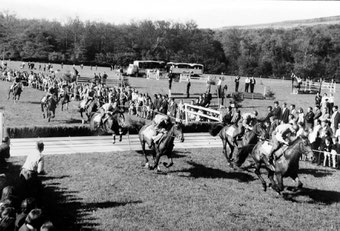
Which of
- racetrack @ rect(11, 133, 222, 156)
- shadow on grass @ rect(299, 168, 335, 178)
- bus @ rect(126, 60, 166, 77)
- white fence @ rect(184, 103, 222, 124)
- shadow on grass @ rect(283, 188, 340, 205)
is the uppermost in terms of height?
bus @ rect(126, 60, 166, 77)

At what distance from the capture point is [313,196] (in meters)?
12.9

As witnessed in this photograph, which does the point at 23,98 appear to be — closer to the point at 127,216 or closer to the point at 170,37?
the point at 127,216

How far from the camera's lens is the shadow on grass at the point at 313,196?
12473mm

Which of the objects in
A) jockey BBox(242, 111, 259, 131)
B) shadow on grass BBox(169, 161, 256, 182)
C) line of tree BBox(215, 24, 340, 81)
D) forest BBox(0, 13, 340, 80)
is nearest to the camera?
shadow on grass BBox(169, 161, 256, 182)

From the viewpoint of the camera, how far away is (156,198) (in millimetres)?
11922

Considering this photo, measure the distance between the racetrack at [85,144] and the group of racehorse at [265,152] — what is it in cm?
374

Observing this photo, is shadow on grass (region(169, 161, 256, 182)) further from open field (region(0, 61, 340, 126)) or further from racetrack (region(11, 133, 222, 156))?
open field (region(0, 61, 340, 126))

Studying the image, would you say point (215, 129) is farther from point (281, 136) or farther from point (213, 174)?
point (281, 136)

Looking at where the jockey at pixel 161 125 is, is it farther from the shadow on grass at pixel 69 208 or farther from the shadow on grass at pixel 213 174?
the shadow on grass at pixel 69 208

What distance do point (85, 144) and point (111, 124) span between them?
162 centimetres

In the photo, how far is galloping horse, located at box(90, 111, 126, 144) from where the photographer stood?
1838cm

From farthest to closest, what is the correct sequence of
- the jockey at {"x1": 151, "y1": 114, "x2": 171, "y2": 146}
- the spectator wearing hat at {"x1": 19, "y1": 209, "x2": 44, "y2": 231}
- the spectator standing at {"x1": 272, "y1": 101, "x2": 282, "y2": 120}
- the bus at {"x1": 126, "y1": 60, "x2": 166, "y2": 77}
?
1. the bus at {"x1": 126, "y1": 60, "x2": 166, "y2": 77}
2. the spectator standing at {"x1": 272, "y1": 101, "x2": 282, "y2": 120}
3. the jockey at {"x1": 151, "y1": 114, "x2": 171, "y2": 146}
4. the spectator wearing hat at {"x1": 19, "y1": 209, "x2": 44, "y2": 231}

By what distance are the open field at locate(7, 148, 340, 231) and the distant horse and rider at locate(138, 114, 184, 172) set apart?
2.27 feet

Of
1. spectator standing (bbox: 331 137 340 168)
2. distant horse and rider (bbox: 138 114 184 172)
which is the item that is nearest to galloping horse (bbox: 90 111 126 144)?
distant horse and rider (bbox: 138 114 184 172)
